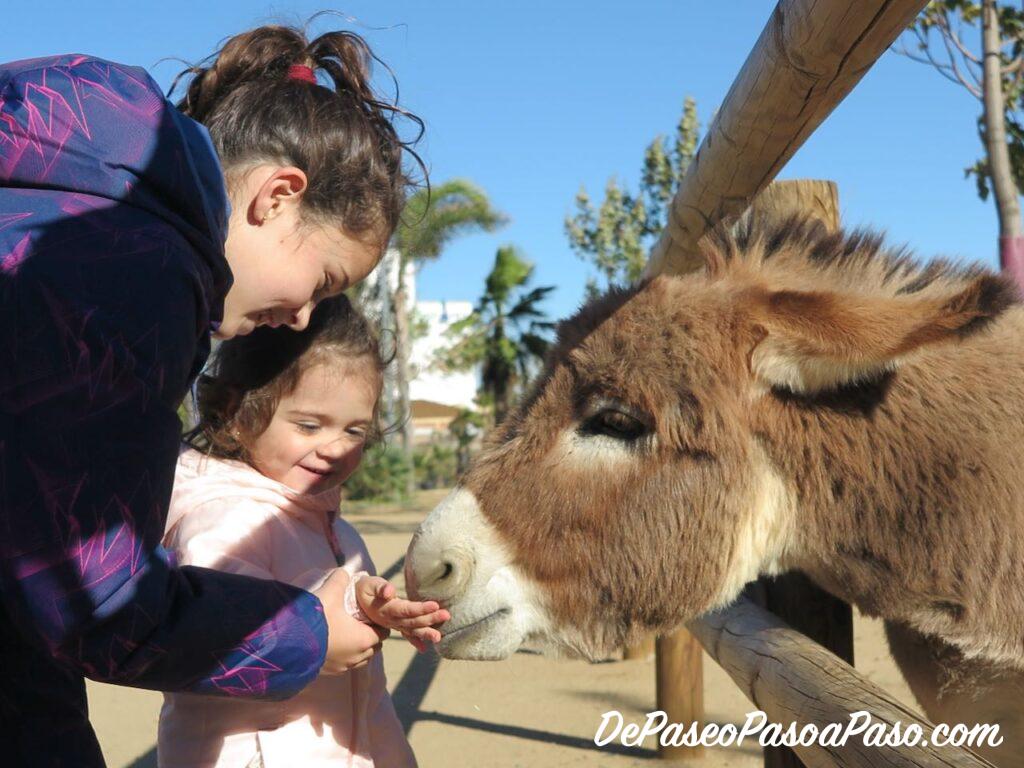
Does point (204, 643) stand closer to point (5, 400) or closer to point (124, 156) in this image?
point (5, 400)

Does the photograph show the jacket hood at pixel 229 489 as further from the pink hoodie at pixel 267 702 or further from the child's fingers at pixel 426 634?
the child's fingers at pixel 426 634

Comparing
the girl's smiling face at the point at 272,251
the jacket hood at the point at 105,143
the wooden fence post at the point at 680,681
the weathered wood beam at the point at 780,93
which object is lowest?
the wooden fence post at the point at 680,681

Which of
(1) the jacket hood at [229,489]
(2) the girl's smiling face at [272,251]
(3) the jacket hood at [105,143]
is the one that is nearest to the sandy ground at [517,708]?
(1) the jacket hood at [229,489]

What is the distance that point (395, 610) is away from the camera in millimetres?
1961

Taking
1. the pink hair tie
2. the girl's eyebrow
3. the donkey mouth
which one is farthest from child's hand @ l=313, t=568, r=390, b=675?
the pink hair tie

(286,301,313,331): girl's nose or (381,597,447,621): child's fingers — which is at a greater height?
(286,301,313,331): girl's nose

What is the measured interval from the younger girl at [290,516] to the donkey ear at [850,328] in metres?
1.02

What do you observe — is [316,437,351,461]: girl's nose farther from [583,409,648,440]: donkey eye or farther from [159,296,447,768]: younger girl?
[583,409,648,440]: donkey eye

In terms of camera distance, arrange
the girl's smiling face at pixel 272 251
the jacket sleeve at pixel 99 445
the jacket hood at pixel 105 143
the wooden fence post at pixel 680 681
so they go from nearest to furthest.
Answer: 1. the jacket sleeve at pixel 99 445
2. the jacket hood at pixel 105 143
3. the girl's smiling face at pixel 272 251
4. the wooden fence post at pixel 680 681

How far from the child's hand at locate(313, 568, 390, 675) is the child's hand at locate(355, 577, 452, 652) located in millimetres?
47

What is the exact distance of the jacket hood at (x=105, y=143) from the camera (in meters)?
1.39

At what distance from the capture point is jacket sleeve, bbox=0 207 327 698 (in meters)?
1.23

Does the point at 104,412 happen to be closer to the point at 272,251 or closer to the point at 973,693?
the point at 272,251

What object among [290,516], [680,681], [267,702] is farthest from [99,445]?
[680,681]
